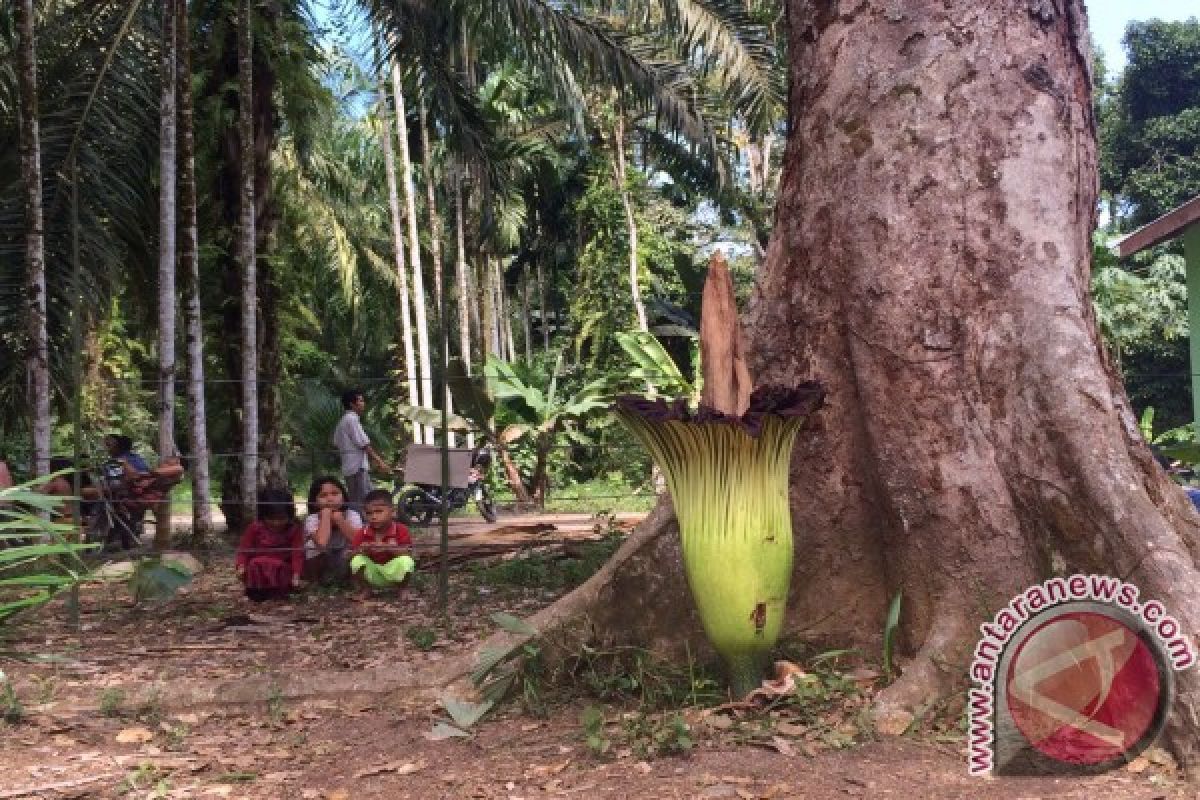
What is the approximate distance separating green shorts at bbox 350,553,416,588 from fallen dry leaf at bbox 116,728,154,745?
6.74ft

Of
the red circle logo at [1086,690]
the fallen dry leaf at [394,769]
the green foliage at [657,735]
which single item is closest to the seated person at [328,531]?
the fallen dry leaf at [394,769]

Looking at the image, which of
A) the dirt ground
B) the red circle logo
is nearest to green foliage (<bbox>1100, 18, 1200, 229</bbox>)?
the dirt ground

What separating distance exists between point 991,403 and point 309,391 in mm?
16497

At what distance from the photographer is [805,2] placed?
3.84m

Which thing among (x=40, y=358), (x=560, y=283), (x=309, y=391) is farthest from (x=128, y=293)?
(x=560, y=283)

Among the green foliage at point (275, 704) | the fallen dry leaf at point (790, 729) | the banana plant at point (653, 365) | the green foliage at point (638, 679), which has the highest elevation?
the banana plant at point (653, 365)

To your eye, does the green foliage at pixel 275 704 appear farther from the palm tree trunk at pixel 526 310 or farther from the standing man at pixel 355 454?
the palm tree trunk at pixel 526 310

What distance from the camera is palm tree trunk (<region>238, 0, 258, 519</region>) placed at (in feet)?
27.8

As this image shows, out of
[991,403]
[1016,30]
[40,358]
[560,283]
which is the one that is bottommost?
[991,403]

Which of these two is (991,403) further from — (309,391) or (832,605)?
(309,391)

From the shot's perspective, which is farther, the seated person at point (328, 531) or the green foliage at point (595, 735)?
the seated person at point (328, 531)

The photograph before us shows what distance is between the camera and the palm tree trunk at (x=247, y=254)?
8477 millimetres

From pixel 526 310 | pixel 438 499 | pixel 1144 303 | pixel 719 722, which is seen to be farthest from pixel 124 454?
pixel 1144 303

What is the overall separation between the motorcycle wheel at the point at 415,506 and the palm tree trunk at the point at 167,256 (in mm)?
3809
